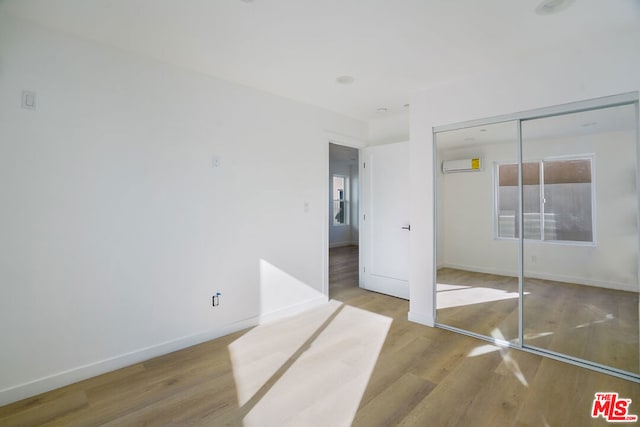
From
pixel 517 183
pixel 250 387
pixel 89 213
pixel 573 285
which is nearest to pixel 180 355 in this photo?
pixel 250 387

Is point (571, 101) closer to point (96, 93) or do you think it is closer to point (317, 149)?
point (317, 149)

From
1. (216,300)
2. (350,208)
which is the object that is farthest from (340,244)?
(216,300)

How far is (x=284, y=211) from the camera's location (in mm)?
3629

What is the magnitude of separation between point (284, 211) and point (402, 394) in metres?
2.27

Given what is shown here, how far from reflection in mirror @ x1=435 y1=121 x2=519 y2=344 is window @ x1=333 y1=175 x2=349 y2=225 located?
19.8 feet

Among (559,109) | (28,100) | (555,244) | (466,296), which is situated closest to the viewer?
(28,100)

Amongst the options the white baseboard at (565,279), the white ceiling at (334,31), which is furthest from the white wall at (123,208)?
the white baseboard at (565,279)

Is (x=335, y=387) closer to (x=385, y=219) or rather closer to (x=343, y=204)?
(x=385, y=219)

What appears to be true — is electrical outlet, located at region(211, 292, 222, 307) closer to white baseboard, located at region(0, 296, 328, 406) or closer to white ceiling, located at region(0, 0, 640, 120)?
white baseboard, located at region(0, 296, 328, 406)

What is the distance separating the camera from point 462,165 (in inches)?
133

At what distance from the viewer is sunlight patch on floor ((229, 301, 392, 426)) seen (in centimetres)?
190

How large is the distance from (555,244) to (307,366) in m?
2.59

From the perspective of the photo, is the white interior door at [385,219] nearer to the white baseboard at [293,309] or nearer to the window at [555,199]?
the white baseboard at [293,309]

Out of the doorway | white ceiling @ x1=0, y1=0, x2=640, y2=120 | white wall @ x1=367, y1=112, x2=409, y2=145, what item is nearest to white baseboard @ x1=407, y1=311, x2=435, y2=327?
white wall @ x1=367, y1=112, x2=409, y2=145
